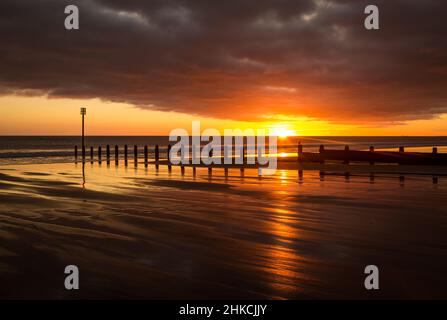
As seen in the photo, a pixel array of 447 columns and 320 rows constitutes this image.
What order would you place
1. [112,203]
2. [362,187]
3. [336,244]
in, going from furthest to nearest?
[362,187]
[112,203]
[336,244]

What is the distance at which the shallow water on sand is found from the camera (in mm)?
5008

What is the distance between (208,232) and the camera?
7.85 meters

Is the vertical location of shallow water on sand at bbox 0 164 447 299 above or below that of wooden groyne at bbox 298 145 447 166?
below

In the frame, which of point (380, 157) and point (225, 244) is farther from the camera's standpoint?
point (380, 157)

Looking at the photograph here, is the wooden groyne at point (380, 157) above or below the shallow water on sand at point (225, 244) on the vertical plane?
above

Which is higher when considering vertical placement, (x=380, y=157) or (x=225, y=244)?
(x=380, y=157)

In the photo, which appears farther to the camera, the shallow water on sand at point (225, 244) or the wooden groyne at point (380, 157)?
the wooden groyne at point (380, 157)

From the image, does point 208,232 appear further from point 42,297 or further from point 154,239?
point 42,297

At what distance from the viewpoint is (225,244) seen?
6.92m

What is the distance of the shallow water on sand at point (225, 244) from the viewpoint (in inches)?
197

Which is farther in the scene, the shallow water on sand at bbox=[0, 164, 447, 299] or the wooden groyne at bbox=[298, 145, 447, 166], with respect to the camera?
the wooden groyne at bbox=[298, 145, 447, 166]
